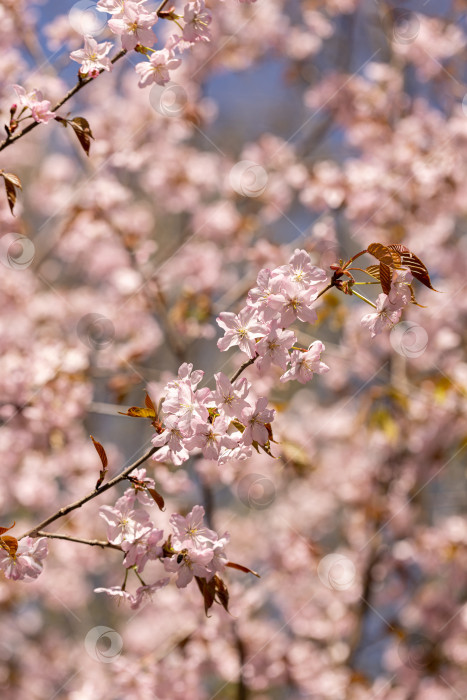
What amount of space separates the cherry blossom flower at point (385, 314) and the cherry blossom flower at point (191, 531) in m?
0.37

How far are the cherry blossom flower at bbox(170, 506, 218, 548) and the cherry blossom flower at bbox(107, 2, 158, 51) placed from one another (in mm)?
747

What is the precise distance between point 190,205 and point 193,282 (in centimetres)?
48

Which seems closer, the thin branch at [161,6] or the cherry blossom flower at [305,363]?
→ the cherry blossom flower at [305,363]

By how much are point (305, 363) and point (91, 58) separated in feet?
2.03

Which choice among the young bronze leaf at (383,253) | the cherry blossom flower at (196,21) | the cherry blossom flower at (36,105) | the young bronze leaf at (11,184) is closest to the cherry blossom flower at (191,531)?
the young bronze leaf at (383,253)

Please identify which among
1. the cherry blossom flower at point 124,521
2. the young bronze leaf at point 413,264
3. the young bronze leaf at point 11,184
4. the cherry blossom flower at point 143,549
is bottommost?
the cherry blossom flower at point 143,549

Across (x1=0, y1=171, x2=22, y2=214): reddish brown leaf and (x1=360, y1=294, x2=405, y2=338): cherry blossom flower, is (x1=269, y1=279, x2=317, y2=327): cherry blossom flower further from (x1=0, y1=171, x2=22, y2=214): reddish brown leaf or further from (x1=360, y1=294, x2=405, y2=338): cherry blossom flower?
(x1=0, y1=171, x2=22, y2=214): reddish brown leaf

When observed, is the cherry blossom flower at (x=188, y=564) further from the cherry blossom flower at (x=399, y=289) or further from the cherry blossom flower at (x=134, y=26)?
the cherry blossom flower at (x=134, y=26)

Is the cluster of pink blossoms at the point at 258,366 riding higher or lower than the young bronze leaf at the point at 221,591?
higher

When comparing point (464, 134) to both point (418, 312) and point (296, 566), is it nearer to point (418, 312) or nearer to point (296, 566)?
point (418, 312)

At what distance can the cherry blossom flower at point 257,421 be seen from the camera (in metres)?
0.91

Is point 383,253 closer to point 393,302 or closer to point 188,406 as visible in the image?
point 393,302

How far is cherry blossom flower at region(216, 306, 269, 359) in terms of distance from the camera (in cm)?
91

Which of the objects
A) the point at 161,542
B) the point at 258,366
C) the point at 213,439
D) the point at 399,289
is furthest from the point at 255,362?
the point at 161,542
